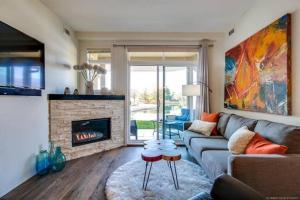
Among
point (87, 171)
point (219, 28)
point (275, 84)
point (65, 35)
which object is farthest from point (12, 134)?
point (219, 28)

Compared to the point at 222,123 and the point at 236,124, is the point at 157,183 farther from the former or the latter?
the point at 222,123

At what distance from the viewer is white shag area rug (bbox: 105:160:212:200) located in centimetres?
246

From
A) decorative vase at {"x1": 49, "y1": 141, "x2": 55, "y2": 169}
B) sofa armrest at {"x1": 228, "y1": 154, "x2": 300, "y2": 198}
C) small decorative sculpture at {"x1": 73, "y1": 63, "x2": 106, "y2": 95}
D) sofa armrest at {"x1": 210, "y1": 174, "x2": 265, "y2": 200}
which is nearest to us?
sofa armrest at {"x1": 210, "y1": 174, "x2": 265, "y2": 200}

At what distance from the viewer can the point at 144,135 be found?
17.9 feet

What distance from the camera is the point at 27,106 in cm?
297

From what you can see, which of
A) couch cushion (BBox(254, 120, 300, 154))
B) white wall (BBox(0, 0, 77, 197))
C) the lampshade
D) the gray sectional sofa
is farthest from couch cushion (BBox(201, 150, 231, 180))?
white wall (BBox(0, 0, 77, 197))

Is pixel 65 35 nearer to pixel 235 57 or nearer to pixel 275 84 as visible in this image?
pixel 235 57

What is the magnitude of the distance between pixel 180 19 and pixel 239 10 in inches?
42.4

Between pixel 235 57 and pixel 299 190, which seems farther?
pixel 235 57

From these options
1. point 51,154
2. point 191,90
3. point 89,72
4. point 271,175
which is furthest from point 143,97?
point 271,175

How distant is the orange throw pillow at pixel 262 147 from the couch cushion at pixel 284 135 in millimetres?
85

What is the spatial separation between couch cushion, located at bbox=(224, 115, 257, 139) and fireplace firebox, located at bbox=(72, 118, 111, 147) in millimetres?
2585

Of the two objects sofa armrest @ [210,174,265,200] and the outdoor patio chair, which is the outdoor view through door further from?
sofa armrest @ [210,174,265,200]

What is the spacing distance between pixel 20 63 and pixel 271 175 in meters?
3.12
